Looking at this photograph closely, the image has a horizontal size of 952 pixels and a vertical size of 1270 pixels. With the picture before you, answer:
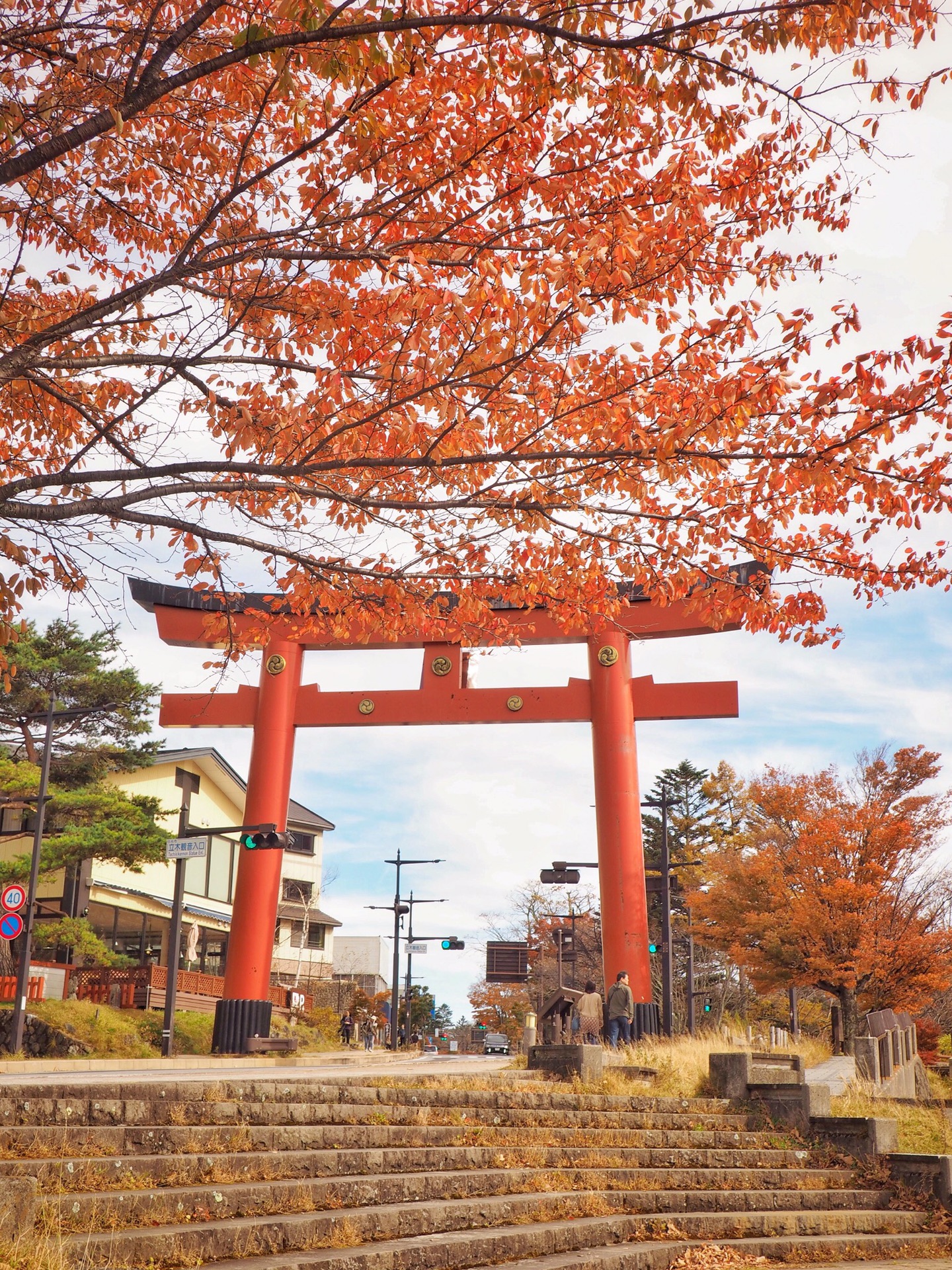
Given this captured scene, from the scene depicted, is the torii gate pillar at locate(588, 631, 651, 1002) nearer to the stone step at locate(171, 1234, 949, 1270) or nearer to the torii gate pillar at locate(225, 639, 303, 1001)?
Result: the torii gate pillar at locate(225, 639, 303, 1001)

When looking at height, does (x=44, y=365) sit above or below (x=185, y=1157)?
above

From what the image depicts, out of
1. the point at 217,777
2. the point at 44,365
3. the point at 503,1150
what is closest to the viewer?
the point at 44,365

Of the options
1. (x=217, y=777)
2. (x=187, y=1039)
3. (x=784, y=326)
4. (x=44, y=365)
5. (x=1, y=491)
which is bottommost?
(x=187, y=1039)

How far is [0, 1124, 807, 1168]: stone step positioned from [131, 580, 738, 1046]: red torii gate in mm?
8827

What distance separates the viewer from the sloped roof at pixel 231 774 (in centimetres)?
3491

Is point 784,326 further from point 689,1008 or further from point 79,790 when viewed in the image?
point 689,1008

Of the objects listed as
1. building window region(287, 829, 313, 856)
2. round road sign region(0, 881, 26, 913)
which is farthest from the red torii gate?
building window region(287, 829, 313, 856)

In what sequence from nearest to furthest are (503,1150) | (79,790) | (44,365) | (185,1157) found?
1. (44,365)
2. (185,1157)
3. (503,1150)
4. (79,790)

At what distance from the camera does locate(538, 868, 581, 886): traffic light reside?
24.3 meters

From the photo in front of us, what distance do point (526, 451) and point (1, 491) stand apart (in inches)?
130

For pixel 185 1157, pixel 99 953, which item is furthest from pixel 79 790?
pixel 185 1157

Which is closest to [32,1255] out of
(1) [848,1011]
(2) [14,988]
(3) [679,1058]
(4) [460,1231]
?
(4) [460,1231]

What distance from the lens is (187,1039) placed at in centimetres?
2623

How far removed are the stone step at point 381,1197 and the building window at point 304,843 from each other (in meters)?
38.6
